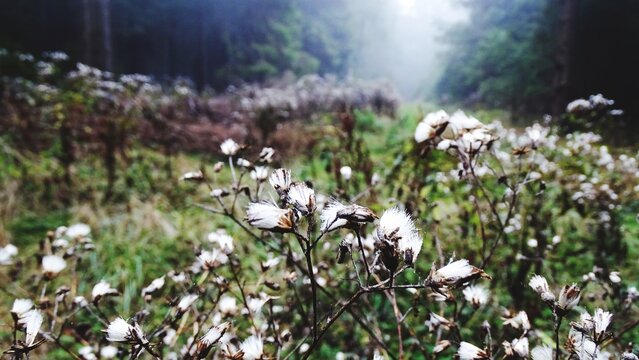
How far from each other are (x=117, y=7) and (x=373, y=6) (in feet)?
91.4

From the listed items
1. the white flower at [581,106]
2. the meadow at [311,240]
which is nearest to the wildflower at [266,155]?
the meadow at [311,240]

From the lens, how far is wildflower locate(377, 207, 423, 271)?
67 cm

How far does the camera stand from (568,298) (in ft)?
2.44

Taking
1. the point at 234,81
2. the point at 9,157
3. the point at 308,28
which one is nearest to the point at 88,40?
the point at 234,81

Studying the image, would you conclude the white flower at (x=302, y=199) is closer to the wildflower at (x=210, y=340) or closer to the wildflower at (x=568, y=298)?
the wildflower at (x=210, y=340)

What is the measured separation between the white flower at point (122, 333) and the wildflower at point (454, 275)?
21.3 inches

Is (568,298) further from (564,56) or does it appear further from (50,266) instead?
(564,56)

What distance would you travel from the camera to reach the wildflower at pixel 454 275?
0.64 metres

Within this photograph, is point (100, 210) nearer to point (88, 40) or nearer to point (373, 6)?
point (88, 40)

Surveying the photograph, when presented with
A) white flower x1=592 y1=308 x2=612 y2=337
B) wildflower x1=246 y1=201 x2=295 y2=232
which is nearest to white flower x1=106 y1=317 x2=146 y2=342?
wildflower x1=246 y1=201 x2=295 y2=232

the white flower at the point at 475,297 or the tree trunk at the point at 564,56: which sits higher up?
the tree trunk at the point at 564,56

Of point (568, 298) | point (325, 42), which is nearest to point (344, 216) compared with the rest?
point (568, 298)

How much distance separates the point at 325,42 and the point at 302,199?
81.1ft

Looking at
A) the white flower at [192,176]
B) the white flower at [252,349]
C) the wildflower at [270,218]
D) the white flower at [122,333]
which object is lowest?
the white flower at [252,349]
